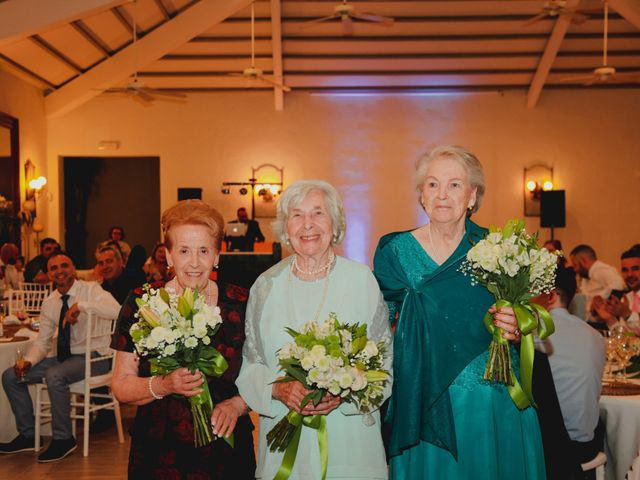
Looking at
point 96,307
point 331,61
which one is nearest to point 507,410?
point 96,307

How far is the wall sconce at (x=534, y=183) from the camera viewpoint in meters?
17.2

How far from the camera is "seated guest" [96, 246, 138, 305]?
24.2 ft

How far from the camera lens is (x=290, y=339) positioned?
99.0 inches


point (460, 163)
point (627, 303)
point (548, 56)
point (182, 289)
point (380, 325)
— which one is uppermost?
point (548, 56)

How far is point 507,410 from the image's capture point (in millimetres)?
2715

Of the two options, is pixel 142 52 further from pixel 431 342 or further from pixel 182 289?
pixel 431 342

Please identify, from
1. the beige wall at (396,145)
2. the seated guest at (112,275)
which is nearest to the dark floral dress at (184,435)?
the seated guest at (112,275)

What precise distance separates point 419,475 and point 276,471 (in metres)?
0.51

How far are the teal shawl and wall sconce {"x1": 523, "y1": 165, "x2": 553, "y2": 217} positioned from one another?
15016 mm

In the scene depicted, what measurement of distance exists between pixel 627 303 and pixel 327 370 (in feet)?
16.8

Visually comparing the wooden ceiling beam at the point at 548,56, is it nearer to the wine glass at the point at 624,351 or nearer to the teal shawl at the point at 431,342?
the wine glass at the point at 624,351

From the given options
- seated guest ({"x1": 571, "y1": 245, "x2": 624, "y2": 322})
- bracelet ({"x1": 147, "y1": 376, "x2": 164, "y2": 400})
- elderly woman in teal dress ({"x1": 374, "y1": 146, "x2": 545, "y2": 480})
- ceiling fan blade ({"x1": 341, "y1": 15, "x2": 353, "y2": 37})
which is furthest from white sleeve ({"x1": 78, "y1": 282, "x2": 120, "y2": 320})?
ceiling fan blade ({"x1": 341, "y1": 15, "x2": 353, "y2": 37})

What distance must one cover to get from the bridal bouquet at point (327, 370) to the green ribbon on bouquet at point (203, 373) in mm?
199

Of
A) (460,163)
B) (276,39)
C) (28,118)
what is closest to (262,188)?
(276,39)
